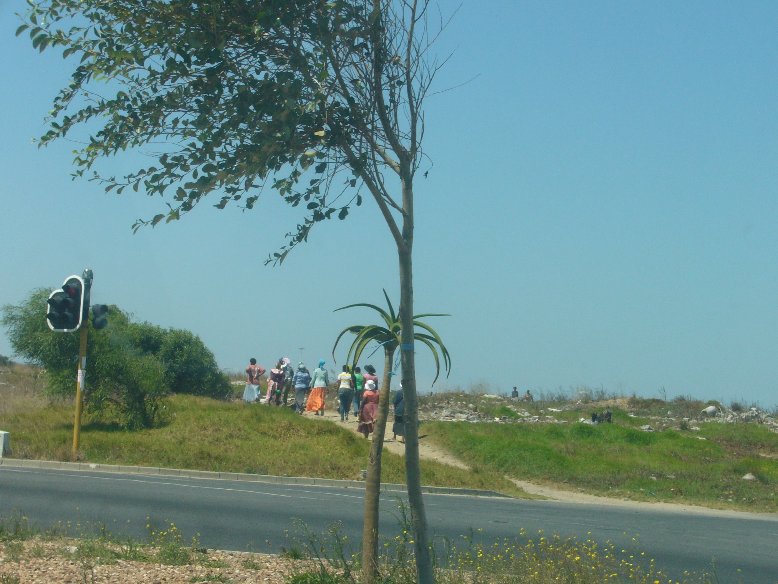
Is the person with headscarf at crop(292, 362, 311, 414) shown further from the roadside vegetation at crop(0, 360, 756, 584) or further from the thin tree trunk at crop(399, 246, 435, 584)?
the thin tree trunk at crop(399, 246, 435, 584)

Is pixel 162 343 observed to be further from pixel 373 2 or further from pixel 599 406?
pixel 373 2

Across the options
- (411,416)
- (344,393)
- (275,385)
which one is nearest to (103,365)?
(344,393)

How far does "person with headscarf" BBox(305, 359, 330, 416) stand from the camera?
2945 cm

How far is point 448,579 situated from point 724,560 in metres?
6.14

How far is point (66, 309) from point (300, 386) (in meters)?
12.8

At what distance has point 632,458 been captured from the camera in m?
24.4

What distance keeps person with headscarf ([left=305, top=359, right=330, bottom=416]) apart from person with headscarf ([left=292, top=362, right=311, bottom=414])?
26 centimetres

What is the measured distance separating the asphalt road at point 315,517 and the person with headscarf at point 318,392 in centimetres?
1131

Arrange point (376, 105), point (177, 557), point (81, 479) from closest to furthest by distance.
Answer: point (376, 105), point (177, 557), point (81, 479)

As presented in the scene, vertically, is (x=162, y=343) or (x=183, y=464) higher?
(x=162, y=343)

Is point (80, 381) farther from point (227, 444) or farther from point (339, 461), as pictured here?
point (339, 461)

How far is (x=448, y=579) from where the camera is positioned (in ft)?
23.7

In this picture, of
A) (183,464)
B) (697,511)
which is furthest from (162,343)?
(697,511)

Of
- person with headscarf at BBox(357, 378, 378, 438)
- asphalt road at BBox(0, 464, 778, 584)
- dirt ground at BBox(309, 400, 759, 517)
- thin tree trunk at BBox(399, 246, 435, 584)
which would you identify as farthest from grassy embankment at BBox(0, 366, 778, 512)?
thin tree trunk at BBox(399, 246, 435, 584)
